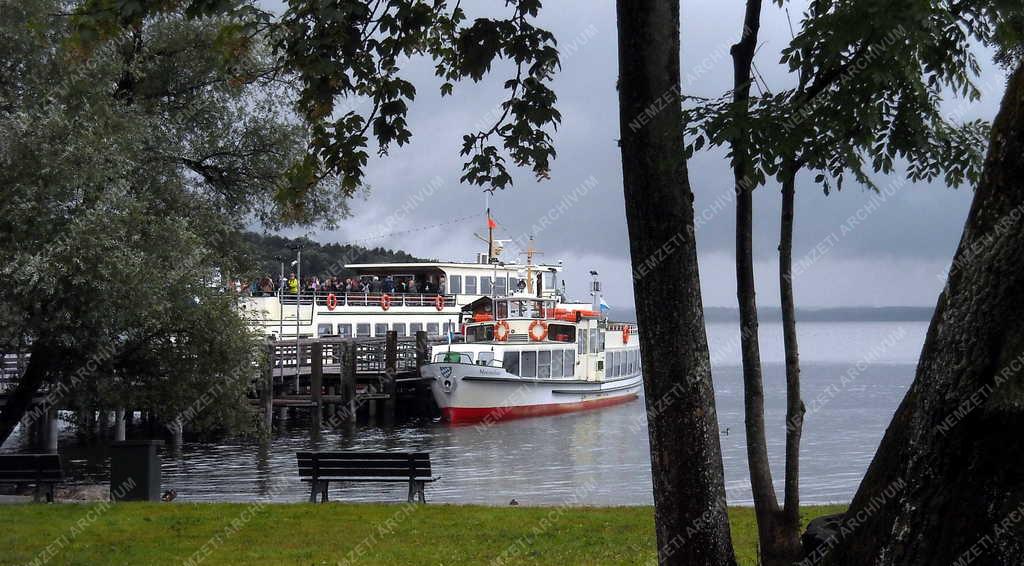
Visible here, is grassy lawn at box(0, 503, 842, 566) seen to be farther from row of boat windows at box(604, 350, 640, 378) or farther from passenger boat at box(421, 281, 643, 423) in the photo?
row of boat windows at box(604, 350, 640, 378)

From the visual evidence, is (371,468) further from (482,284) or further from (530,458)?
(482,284)

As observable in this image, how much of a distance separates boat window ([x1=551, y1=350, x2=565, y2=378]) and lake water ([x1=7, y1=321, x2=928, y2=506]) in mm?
2197

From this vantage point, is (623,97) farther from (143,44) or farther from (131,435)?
(131,435)

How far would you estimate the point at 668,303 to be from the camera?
5.30 metres

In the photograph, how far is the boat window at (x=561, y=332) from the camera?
4888 cm

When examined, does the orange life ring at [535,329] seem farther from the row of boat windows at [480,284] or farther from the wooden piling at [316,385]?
the wooden piling at [316,385]

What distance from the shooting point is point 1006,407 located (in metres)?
3.46

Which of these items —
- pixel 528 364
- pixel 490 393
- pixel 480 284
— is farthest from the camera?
pixel 480 284

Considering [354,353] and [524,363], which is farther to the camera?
[524,363]

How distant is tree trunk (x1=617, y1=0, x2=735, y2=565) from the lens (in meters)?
5.29

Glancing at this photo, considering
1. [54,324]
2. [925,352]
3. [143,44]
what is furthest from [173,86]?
[925,352]

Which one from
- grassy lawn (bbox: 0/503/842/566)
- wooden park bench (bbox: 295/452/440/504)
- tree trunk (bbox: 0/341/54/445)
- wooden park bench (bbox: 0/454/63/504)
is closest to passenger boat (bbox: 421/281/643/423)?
wooden park bench (bbox: 295/452/440/504)

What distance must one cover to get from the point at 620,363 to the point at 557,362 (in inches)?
370

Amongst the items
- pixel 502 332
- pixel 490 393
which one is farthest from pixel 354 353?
pixel 502 332
